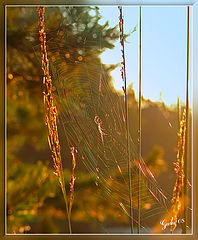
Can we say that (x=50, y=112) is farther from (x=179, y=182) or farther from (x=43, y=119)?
(x=179, y=182)

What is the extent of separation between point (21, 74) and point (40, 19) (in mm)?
199

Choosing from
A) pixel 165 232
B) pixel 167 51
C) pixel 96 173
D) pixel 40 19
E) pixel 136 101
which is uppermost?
pixel 40 19

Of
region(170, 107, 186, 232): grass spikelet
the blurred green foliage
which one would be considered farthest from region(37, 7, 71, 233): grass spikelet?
region(170, 107, 186, 232): grass spikelet

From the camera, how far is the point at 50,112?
88cm

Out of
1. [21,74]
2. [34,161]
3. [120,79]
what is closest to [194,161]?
[120,79]

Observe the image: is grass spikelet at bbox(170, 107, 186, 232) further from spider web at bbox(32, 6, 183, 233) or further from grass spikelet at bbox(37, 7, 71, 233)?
grass spikelet at bbox(37, 7, 71, 233)

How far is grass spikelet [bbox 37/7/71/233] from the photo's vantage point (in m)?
0.87

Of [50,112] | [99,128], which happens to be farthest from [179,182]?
[50,112]

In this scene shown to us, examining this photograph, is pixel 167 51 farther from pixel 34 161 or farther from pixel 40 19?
pixel 34 161

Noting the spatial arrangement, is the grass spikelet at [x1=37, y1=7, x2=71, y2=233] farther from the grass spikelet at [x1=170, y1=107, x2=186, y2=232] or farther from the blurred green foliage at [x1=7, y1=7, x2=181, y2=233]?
the grass spikelet at [x1=170, y1=107, x2=186, y2=232]

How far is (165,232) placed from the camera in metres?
0.88

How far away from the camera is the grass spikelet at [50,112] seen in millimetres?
868

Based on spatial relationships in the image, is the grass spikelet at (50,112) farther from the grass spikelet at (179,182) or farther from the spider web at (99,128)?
the grass spikelet at (179,182)

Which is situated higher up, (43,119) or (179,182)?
(43,119)
